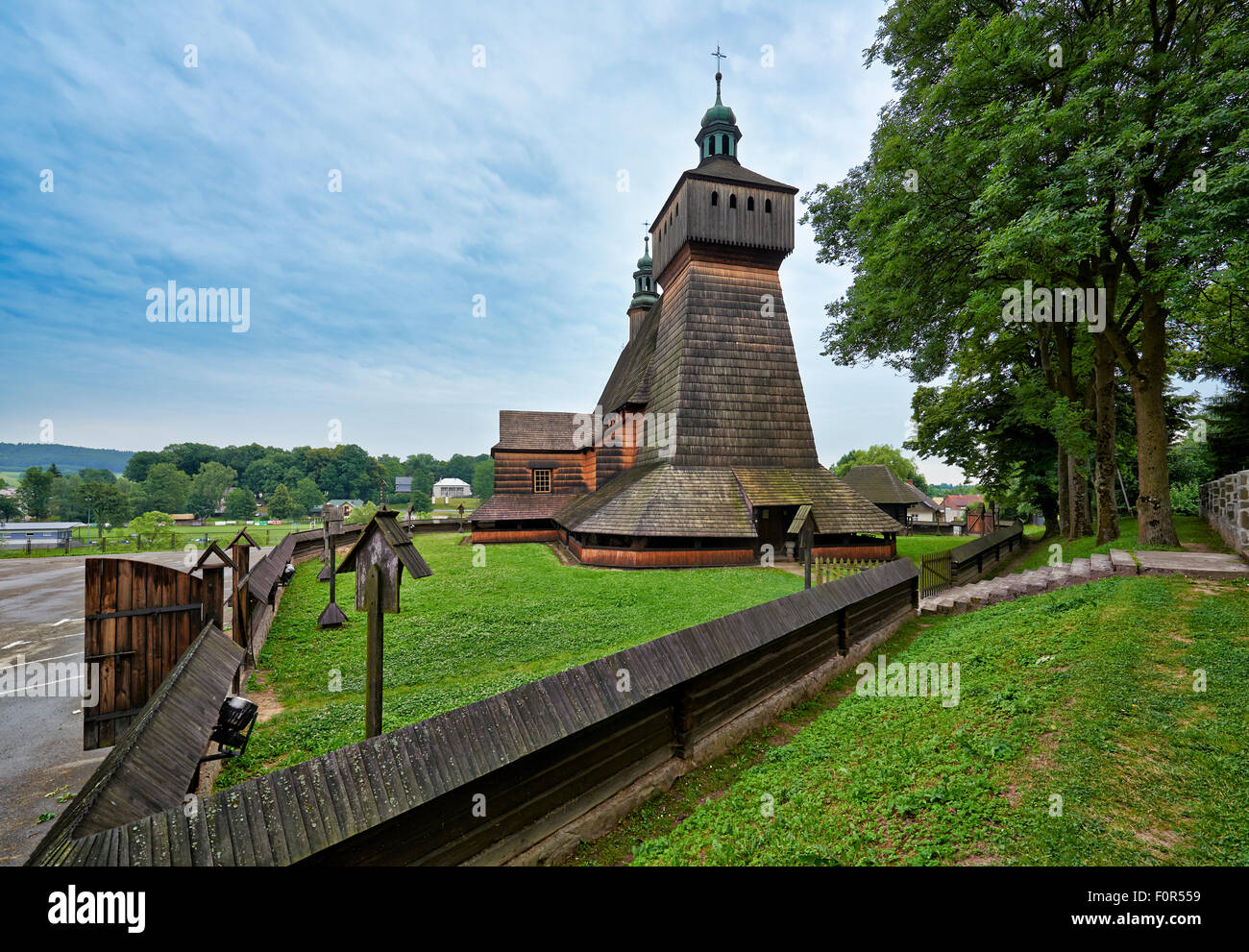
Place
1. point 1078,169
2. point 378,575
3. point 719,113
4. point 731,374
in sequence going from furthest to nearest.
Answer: point 719,113 < point 731,374 < point 1078,169 < point 378,575

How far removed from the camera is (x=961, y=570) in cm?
1498

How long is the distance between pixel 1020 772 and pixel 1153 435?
39.6ft

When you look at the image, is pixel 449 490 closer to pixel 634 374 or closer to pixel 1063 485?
pixel 634 374

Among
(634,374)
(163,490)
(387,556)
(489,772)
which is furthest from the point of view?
(163,490)

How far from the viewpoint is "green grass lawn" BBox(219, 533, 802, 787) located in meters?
5.96

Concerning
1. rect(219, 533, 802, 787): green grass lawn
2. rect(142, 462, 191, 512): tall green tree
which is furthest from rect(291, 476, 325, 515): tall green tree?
rect(219, 533, 802, 787): green grass lawn

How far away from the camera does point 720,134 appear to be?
22.5 meters

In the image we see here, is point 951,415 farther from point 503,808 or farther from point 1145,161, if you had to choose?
point 503,808

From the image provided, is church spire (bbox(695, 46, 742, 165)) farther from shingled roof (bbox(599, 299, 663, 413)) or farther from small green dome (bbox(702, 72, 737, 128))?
shingled roof (bbox(599, 299, 663, 413))

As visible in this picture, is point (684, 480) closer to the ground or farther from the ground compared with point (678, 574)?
farther from the ground

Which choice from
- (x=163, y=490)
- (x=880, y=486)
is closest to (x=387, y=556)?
(x=880, y=486)
